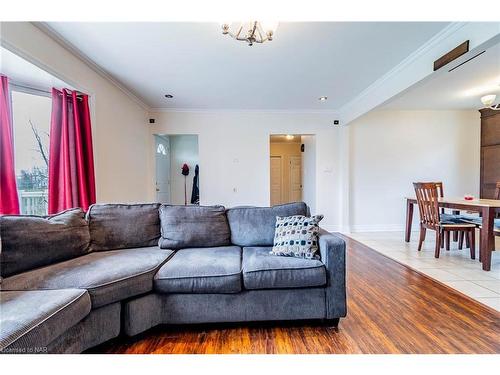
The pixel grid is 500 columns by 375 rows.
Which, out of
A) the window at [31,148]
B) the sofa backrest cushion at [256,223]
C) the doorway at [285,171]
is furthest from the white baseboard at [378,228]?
the window at [31,148]

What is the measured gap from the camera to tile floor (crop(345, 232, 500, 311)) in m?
2.31

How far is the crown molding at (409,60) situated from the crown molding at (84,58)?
3717 millimetres

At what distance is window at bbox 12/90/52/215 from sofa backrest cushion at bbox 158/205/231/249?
5.17 ft

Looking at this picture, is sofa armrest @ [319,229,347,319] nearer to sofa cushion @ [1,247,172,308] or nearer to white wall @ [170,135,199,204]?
sofa cushion @ [1,247,172,308]

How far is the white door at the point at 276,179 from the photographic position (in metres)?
7.93

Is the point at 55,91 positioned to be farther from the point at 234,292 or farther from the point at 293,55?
the point at 234,292

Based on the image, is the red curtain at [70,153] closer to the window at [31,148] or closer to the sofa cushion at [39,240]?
the window at [31,148]

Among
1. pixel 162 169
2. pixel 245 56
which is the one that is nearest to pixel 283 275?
pixel 245 56

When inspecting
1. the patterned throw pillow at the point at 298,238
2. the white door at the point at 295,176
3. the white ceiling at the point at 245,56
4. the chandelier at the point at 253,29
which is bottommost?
the patterned throw pillow at the point at 298,238

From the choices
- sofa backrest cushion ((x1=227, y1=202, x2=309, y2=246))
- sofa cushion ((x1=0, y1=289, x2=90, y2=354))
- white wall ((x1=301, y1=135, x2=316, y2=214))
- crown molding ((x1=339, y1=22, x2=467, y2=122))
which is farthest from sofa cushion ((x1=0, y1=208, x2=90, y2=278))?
white wall ((x1=301, y1=135, x2=316, y2=214))

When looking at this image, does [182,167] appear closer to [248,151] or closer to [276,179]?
[248,151]

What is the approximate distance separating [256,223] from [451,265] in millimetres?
2576
